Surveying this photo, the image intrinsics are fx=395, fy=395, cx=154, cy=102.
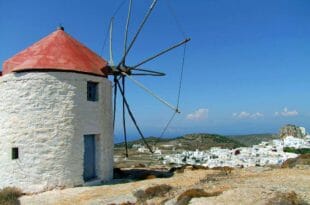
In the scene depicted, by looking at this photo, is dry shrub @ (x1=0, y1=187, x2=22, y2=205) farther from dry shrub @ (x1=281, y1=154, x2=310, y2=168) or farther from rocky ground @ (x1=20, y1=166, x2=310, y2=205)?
dry shrub @ (x1=281, y1=154, x2=310, y2=168)

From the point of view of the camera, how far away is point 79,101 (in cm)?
1645

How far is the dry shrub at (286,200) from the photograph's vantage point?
971cm

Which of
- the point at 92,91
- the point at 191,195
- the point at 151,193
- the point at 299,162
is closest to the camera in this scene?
the point at 191,195

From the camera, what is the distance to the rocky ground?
35.3 feet

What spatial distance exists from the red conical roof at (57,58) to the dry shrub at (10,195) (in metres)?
4.75

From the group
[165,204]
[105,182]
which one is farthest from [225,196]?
[105,182]

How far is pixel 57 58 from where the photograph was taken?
54.4 ft

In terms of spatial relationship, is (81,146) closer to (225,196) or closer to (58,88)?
(58,88)

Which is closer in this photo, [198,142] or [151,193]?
[151,193]

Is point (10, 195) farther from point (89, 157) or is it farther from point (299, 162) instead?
point (299, 162)

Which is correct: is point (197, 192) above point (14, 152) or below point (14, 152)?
below

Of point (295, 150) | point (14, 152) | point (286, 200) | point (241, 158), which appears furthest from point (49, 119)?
point (295, 150)

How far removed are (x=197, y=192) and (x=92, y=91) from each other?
753cm

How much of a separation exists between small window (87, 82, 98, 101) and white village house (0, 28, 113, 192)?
0.27 ft
